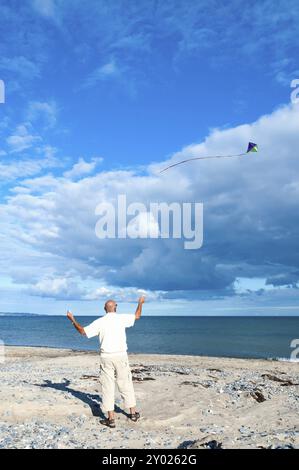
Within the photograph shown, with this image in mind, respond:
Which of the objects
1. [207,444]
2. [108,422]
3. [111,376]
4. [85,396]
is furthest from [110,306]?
[85,396]

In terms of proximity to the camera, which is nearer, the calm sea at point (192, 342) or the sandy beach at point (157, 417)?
the sandy beach at point (157, 417)

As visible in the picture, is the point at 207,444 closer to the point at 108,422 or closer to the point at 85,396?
the point at 108,422

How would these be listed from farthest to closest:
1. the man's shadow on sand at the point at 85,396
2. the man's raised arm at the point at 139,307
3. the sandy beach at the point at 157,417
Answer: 1. the man's shadow on sand at the point at 85,396
2. the man's raised arm at the point at 139,307
3. the sandy beach at the point at 157,417

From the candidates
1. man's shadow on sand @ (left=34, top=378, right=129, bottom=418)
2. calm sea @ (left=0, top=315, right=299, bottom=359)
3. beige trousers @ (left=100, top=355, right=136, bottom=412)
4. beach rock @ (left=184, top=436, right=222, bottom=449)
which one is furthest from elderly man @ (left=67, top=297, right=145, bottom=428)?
calm sea @ (left=0, top=315, right=299, bottom=359)

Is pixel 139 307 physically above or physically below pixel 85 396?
above

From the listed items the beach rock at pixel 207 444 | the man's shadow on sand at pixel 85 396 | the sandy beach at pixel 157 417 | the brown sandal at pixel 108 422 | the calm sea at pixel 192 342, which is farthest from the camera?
the calm sea at pixel 192 342

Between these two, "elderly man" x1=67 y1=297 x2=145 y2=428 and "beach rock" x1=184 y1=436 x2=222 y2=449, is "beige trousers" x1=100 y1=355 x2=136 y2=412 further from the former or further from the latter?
"beach rock" x1=184 y1=436 x2=222 y2=449

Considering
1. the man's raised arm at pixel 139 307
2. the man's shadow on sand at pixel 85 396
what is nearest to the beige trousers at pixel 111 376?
the man's raised arm at pixel 139 307

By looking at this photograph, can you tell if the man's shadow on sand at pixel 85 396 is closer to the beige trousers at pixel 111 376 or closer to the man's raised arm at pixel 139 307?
the beige trousers at pixel 111 376

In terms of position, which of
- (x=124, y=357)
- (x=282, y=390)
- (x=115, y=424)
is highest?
(x=124, y=357)
